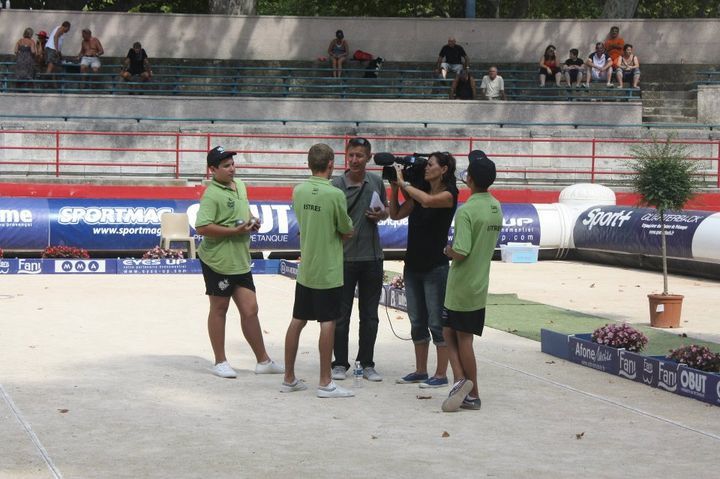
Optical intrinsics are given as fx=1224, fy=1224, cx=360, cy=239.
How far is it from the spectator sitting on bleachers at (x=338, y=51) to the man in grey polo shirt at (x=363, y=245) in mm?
26194

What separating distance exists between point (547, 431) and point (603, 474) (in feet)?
4.07

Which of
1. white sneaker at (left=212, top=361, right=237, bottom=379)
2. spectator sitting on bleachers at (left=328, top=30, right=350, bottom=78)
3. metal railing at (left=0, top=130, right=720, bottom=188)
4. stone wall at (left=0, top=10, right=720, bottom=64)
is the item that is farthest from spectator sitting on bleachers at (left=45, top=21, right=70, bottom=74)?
white sneaker at (left=212, top=361, right=237, bottom=379)

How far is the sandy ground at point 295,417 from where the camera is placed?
7.73 metres

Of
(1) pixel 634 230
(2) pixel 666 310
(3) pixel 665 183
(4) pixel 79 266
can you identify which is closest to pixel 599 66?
(1) pixel 634 230

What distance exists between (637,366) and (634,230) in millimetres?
12306

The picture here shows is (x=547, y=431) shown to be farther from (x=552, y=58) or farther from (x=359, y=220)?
(x=552, y=58)

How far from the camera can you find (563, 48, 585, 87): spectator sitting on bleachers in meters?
36.0

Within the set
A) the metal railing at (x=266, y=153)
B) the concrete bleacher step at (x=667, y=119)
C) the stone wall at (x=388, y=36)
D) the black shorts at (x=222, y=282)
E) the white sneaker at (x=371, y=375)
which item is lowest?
the white sneaker at (x=371, y=375)

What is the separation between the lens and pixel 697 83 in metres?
37.2

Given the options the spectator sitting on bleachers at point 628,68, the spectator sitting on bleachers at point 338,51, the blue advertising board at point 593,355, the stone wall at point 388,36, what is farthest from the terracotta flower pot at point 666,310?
the stone wall at point 388,36

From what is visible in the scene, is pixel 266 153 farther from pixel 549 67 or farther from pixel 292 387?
pixel 292 387

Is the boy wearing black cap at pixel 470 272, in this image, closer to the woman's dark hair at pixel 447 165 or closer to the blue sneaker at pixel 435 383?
the woman's dark hair at pixel 447 165

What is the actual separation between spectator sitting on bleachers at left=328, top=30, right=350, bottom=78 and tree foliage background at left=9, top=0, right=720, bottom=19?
10969 millimetres

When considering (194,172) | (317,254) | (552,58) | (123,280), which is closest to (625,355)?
(317,254)
